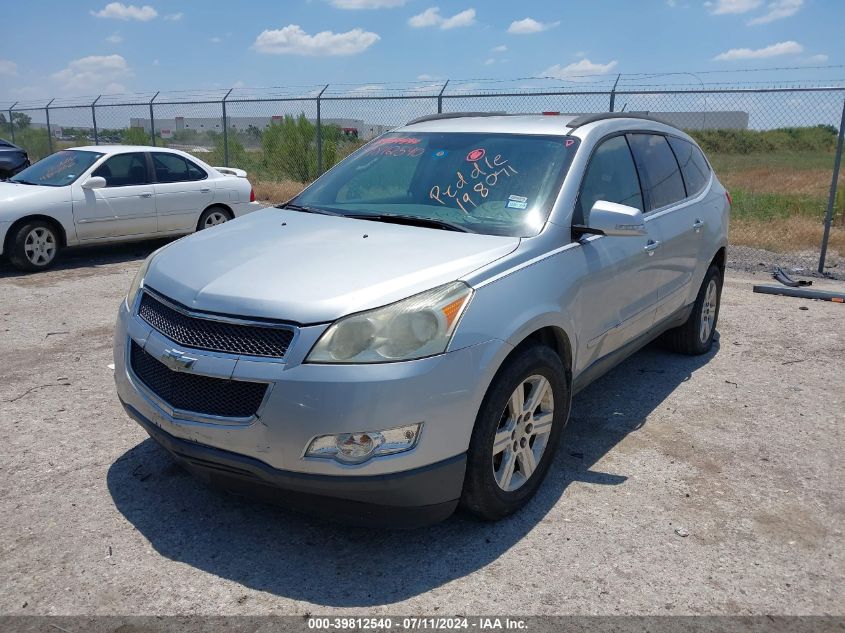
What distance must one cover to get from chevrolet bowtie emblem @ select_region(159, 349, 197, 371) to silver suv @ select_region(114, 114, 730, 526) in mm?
10

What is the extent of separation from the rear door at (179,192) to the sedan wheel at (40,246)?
1.41m

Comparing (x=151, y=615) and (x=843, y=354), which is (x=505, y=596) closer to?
(x=151, y=615)

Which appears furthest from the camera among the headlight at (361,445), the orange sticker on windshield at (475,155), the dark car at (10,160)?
the dark car at (10,160)

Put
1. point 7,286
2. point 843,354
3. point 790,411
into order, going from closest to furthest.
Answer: point 790,411 → point 843,354 → point 7,286

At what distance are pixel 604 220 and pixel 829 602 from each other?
74.4 inches

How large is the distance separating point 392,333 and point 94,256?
8.64 m

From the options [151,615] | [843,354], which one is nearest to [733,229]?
[843,354]

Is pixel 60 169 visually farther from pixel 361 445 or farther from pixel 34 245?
pixel 361 445

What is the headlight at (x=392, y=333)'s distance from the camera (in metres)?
2.79

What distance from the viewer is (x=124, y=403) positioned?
345cm

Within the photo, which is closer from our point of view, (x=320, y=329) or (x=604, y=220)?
(x=320, y=329)

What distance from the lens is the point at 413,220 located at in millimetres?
3850

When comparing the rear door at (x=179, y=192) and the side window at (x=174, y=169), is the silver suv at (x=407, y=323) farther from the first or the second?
the side window at (x=174, y=169)

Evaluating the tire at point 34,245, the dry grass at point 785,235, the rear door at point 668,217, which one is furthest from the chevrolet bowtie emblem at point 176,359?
the dry grass at point 785,235
